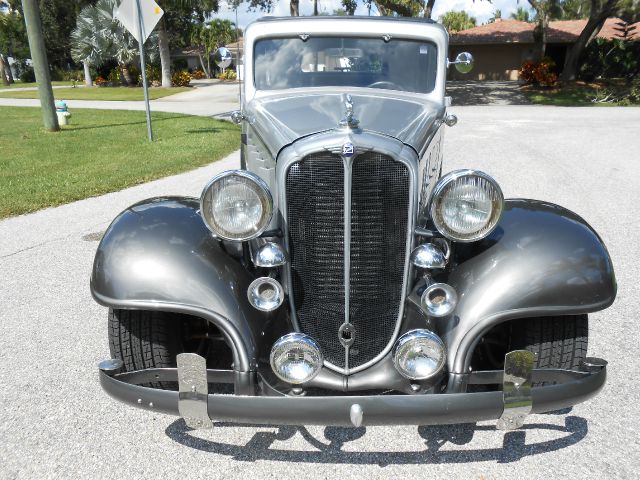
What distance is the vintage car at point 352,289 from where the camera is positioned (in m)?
2.06

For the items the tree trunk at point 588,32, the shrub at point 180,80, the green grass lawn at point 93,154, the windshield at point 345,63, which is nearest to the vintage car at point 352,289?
the windshield at point 345,63

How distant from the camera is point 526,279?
2268 mm

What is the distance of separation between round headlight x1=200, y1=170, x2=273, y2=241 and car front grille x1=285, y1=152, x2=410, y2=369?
12cm

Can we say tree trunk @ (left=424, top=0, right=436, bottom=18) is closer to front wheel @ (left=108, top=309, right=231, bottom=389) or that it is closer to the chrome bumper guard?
front wheel @ (left=108, top=309, right=231, bottom=389)

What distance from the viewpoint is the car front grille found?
219cm

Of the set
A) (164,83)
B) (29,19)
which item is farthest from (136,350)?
(164,83)

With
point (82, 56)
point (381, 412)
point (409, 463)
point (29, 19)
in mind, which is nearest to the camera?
point (381, 412)

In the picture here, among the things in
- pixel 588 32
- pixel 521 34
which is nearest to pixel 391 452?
pixel 588 32

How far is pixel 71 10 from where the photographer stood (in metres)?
38.3

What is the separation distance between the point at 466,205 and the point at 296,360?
0.95m

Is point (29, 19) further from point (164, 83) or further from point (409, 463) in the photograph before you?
point (164, 83)

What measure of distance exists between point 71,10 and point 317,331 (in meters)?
43.5

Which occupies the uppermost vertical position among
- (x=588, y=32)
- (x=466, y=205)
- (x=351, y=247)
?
(x=588, y=32)

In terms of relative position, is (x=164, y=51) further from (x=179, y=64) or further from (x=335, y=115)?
(x=335, y=115)
